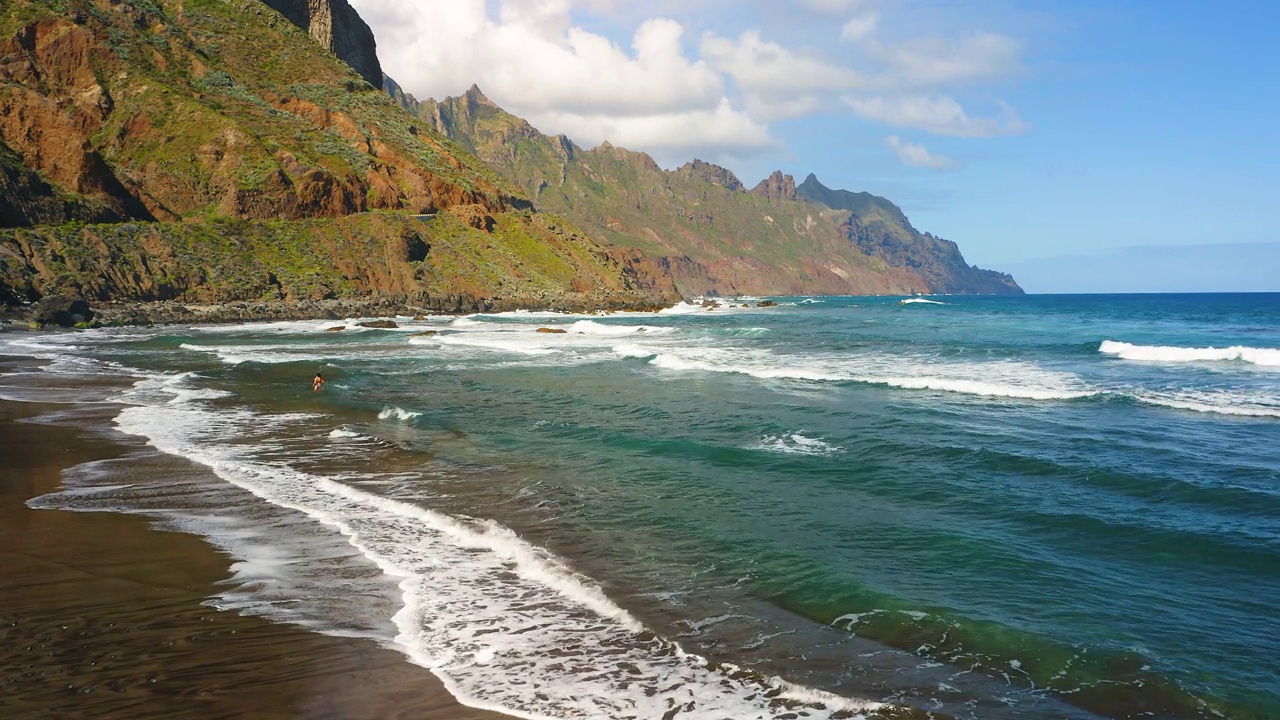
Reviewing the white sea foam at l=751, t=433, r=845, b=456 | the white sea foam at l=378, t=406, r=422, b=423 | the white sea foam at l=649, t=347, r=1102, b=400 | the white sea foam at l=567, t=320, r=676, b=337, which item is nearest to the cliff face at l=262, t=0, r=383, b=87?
the white sea foam at l=567, t=320, r=676, b=337

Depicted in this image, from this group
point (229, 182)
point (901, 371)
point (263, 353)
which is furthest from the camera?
point (229, 182)

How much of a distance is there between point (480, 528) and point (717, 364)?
24100 mm

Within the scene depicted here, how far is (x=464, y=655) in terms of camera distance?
255 inches

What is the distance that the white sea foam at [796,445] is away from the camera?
1566 cm

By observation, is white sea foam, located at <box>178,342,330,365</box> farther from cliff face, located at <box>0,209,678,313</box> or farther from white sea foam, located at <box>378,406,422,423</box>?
cliff face, located at <box>0,209,678,313</box>

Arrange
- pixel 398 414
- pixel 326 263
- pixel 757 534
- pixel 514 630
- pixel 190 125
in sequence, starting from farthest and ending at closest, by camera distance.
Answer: pixel 190 125
pixel 326 263
pixel 398 414
pixel 757 534
pixel 514 630

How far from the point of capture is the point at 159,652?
619cm

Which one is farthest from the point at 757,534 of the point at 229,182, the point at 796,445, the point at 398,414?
the point at 229,182

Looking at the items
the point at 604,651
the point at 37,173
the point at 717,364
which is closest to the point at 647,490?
the point at 604,651

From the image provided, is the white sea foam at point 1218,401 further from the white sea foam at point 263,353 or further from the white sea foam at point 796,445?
the white sea foam at point 263,353

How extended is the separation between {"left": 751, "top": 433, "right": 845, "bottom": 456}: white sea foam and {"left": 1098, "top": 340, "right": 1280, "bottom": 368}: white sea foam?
2586 centimetres

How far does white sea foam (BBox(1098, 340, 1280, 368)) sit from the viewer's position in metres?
33.4

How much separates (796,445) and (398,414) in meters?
10.9

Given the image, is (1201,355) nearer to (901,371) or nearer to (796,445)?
(901,371)
